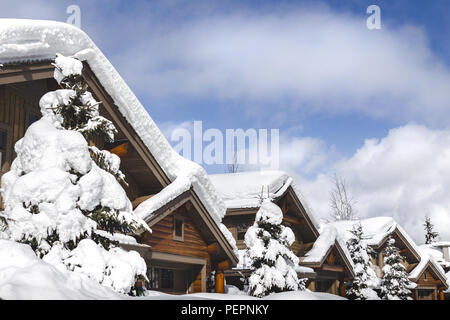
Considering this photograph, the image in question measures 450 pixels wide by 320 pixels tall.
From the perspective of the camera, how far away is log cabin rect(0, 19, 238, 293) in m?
10.3

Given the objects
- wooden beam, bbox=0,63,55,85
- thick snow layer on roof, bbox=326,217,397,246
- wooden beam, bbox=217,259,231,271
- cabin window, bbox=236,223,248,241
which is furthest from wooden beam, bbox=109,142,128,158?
thick snow layer on roof, bbox=326,217,397,246

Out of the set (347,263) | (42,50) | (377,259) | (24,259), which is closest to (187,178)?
(42,50)

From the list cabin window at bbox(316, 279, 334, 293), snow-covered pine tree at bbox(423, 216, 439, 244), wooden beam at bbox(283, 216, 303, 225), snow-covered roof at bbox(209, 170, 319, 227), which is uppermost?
snow-covered pine tree at bbox(423, 216, 439, 244)

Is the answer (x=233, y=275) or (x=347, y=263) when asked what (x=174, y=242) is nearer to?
(x=233, y=275)

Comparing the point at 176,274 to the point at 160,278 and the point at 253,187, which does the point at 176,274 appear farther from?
the point at 253,187

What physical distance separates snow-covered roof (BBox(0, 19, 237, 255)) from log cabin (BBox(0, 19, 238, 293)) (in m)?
0.02

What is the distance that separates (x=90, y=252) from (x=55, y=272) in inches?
73.0

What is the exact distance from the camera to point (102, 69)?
39.9ft

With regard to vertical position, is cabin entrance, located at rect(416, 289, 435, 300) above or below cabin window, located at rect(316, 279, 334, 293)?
above

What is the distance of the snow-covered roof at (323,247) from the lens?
2234cm

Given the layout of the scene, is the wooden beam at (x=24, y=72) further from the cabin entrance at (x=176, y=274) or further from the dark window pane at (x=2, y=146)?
the cabin entrance at (x=176, y=274)

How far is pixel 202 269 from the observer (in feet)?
53.5

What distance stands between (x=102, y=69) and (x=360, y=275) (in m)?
19.6

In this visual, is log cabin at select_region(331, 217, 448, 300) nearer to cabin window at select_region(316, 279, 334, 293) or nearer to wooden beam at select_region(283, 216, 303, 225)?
cabin window at select_region(316, 279, 334, 293)
